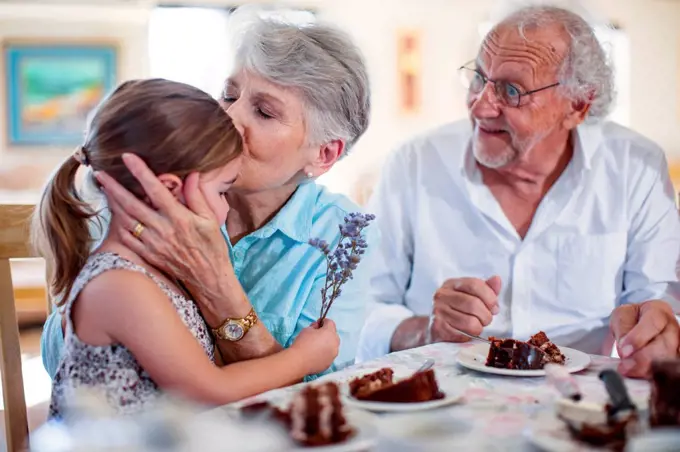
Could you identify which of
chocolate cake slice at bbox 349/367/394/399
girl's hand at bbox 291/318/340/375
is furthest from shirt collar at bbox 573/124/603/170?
chocolate cake slice at bbox 349/367/394/399

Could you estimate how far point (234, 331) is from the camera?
55.9 inches

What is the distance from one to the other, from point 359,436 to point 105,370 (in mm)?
485

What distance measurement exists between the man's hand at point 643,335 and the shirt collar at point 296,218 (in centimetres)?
67

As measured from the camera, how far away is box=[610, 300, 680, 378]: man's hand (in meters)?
1.34

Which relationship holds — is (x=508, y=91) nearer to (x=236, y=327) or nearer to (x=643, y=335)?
(x=643, y=335)

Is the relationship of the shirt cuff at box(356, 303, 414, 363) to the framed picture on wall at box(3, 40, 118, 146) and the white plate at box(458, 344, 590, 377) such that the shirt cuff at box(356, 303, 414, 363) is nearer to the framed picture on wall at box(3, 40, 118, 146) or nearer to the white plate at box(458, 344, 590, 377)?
the white plate at box(458, 344, 590, 377)

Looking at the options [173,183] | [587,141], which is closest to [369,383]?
[173,183]

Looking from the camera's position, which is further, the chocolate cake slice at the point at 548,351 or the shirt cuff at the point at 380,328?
the shirt cuff at the point at 380,328

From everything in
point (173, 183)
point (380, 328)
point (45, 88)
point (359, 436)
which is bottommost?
point (45, 88)

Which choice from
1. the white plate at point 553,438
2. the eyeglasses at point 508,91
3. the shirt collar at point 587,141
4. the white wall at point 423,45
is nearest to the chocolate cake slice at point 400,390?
the white plate at point 553,438

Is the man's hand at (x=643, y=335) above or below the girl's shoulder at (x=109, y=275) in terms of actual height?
below

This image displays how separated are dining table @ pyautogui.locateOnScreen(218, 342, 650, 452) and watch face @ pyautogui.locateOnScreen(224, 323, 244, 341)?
0.20 meters

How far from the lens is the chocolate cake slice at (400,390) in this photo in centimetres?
110

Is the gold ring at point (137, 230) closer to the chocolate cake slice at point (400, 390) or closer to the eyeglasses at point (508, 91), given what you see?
the chocolate cake slice at point (400, 390)
